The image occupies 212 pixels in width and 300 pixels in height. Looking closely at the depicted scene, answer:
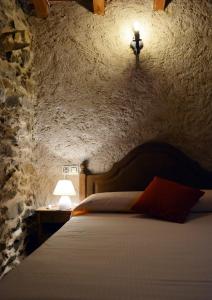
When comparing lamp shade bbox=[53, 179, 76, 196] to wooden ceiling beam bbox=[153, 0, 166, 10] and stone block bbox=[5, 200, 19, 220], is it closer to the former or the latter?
stone block bbox=[5, 200, 19, 220]

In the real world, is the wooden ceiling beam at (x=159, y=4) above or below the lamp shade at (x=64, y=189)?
above

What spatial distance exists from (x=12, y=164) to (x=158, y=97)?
1549 mm

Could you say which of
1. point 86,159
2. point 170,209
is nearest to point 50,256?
point 170,209

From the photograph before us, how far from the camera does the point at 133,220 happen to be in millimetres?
2328

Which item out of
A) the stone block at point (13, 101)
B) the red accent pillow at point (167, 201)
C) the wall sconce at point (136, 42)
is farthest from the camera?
the wall sconce at point (136, 42)

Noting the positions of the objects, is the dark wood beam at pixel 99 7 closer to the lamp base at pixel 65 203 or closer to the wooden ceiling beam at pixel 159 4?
the wooden ceiling beam at pixel 159 4

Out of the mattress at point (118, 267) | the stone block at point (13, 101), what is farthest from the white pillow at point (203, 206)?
the stone block at point (13, 101)

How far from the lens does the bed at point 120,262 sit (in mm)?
1102

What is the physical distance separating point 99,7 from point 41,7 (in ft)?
1.89

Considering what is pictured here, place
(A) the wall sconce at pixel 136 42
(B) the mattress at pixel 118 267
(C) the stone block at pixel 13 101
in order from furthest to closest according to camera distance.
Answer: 1. (A) the wall sconce at pixel 136 42
2. (C) the stone block at pixel 13 101
3. (B) the mattress at pixel 118 267

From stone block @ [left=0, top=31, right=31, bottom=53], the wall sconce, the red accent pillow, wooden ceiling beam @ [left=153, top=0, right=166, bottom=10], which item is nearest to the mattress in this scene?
the red accent pillow

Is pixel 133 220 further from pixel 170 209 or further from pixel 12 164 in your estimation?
pixel 12 164

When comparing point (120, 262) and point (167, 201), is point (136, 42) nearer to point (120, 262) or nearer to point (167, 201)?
point (167, 201)

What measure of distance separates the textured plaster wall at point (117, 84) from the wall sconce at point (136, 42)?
0.06 meters
